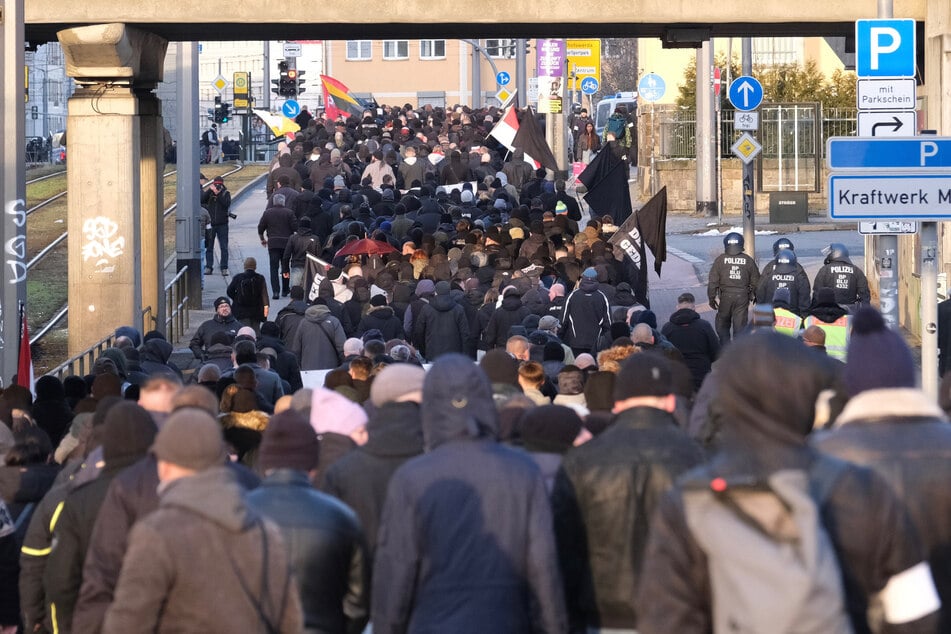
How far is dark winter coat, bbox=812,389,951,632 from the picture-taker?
15.8ft

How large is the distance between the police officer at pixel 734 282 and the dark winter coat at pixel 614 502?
13.1m

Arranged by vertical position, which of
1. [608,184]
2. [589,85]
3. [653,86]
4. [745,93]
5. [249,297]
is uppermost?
[589,85]

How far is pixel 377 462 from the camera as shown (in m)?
6.43

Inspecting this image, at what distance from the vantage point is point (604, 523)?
19.5 ft

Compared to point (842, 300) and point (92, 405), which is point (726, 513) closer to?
point (92, 405)

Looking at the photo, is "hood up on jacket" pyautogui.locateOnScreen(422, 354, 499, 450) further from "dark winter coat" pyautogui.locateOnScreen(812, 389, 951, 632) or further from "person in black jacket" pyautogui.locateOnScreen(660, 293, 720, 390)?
"person in black jacket" pyautogui.locateOnScreen(660, 293, 720, 390)

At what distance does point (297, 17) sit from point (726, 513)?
50.6 feet

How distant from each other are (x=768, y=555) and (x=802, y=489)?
0.20m

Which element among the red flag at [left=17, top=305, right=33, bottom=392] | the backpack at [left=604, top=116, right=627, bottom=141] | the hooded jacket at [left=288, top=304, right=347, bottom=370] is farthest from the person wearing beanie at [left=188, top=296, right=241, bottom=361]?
the backpack at [left=604, top=116, right=627, bottom=141]

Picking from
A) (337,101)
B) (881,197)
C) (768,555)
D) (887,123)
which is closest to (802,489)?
(768,555)

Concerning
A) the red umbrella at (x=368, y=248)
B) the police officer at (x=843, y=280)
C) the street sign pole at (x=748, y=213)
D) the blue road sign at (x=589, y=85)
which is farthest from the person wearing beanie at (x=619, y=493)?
the blue road sign at (x=589, y=85)

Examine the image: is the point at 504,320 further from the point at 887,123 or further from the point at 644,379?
the point at 644,379

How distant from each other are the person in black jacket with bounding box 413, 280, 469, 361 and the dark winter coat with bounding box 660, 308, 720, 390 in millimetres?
2779

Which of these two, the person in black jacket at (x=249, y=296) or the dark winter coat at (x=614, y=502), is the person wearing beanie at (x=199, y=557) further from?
the person in black jacket at (x=249, y=296)
